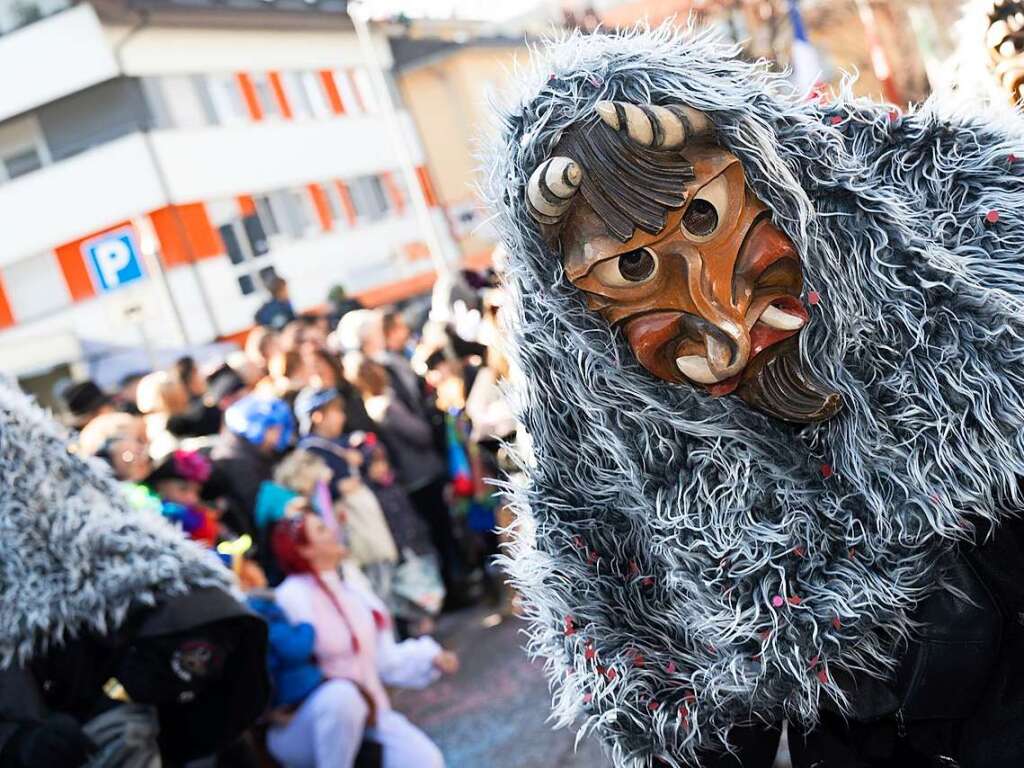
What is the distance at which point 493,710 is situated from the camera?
509cm

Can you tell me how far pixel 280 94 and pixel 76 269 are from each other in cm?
612

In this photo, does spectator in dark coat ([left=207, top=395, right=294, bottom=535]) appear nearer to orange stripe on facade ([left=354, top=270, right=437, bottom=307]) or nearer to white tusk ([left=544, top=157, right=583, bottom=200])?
white tusk ([left=544, top=157, right=583, bottom=200])

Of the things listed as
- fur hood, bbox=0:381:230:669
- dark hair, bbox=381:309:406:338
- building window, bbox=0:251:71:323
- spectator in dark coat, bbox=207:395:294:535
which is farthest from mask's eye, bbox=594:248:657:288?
building window, bbox=0:251:71:323

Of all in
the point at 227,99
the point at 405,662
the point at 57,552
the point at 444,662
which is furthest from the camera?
the point at 227,99

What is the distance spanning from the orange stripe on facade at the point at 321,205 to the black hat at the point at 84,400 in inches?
A: 689

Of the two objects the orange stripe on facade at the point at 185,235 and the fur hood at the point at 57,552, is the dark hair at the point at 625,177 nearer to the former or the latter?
the fur hood at the point at 57,552

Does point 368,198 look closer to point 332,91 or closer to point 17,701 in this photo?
point 332,91

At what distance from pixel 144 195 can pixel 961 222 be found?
18.9 metres

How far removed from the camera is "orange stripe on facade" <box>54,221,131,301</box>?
18.8 m

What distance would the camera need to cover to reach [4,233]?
1845 cm

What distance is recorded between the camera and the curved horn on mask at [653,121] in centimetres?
146

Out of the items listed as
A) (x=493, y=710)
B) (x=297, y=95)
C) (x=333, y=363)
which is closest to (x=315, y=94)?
(x=297, y=95)

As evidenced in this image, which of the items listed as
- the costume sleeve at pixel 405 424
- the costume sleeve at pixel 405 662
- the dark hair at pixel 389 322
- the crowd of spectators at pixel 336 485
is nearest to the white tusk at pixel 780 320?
the crowd of spectators at pixel 336 485

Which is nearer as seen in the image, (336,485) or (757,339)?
(757,339)
